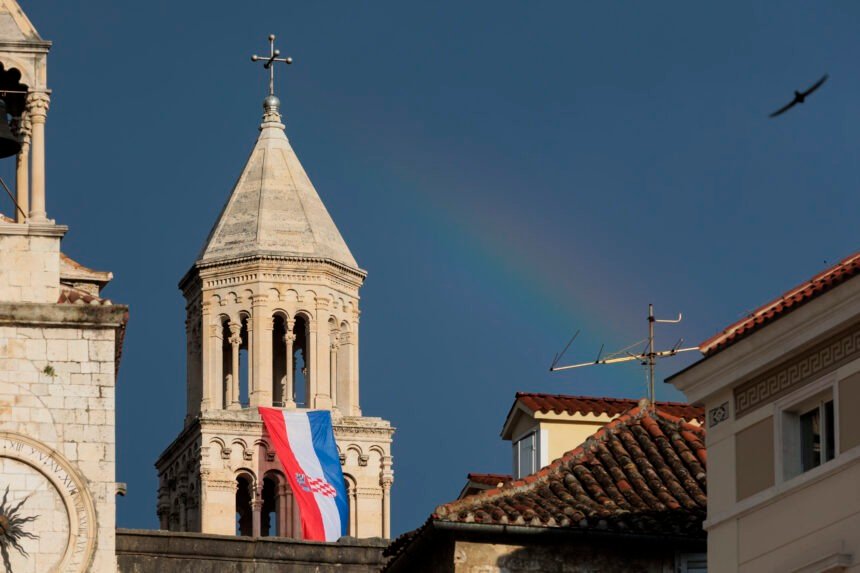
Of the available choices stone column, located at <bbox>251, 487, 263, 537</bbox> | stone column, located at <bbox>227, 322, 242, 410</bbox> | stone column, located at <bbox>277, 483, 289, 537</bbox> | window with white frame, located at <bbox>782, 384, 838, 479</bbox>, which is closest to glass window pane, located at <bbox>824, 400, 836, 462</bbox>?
window with white frame, located at <bbox>782, 384, 838, 479</bbox>

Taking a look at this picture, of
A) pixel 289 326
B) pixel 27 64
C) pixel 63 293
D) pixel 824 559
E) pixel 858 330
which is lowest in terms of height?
pixel 824 559

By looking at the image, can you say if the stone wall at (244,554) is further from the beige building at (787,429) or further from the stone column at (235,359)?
the stone column at (235,359)

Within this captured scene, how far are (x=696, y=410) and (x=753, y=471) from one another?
14917 mm

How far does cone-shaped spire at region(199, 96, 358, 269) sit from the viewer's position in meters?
99.9

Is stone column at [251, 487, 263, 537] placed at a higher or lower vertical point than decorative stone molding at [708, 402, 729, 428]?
higher

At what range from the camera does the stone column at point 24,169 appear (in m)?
51.3

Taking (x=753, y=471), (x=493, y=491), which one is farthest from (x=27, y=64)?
(x=753, y=471)

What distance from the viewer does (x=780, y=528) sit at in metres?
36.3

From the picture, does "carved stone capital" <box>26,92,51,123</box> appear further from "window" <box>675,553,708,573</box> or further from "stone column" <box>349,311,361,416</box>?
"stone column" <box>349,311,361,416</box>

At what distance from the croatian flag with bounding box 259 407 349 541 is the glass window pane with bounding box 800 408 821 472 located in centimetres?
4775

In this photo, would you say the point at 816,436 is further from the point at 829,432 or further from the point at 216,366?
the point at 216,366

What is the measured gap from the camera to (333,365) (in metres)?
99.4

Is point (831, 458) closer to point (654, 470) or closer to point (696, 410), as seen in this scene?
point (654, 470)

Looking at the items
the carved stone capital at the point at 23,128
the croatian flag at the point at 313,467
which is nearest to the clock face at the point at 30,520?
the carved stone capital at the point at 23,128
